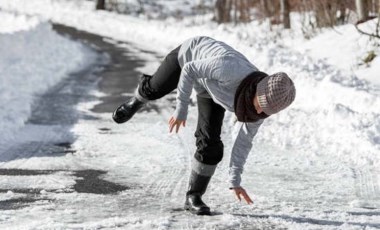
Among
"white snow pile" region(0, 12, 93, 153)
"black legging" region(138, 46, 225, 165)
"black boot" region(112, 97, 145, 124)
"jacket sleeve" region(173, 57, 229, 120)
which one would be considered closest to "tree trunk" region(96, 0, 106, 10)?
"white snow pile" region(0, 12, 93, 153)

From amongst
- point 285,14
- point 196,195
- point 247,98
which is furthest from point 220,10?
point 247,98

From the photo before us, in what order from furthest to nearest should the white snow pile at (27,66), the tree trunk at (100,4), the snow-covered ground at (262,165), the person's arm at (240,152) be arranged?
the tree trunk at (100,4) → the white snow pile at (27,66) → the snow-covered ground at (262,165) → the person's arm at (240,152)

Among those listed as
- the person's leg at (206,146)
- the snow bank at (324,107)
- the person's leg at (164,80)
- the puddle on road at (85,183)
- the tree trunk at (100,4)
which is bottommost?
the tree trunk at (100,4)

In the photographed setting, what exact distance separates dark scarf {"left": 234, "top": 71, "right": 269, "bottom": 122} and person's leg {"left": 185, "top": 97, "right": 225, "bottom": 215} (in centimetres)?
46

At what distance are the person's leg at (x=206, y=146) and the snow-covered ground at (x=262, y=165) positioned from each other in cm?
16

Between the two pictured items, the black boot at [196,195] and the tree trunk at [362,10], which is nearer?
the black boot at [196,195]

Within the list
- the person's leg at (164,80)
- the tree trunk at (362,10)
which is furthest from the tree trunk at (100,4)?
the person's leg at (164,80)

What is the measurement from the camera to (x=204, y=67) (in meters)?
4.55

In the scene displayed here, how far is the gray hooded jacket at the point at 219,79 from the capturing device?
4504 mm

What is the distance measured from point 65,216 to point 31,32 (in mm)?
12710

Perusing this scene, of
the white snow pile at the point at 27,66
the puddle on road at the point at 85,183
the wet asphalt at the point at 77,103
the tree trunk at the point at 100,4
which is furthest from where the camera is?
the tree trunk at the point at 100,4

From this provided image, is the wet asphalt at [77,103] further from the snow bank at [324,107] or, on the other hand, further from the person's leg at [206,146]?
the snow bank at [324,107]

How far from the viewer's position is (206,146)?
16.1 ft

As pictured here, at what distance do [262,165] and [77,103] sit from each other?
4.50 meters
